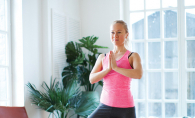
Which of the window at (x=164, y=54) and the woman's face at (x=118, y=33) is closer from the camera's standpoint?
the woman's face at (x=118, y=33)

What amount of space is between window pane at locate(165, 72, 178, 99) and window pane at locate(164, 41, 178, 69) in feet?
0.47

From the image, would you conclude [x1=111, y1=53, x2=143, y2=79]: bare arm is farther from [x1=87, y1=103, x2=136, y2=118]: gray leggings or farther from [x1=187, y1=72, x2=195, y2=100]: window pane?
[x1=187, y1=72, x2=195, y2=100]: window pane

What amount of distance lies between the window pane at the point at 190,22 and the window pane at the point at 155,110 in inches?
50.5

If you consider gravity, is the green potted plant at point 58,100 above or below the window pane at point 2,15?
below

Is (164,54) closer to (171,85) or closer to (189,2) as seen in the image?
(171,85)

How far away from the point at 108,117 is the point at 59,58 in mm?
1792

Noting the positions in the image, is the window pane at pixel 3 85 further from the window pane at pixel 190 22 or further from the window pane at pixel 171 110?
the window pane at pixel 190 22

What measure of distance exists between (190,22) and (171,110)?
58.7 inches

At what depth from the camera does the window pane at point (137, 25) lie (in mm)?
3715

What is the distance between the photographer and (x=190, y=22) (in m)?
3.51

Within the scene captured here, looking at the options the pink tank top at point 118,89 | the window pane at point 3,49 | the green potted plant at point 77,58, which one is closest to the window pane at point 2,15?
the window pane at point 3,49

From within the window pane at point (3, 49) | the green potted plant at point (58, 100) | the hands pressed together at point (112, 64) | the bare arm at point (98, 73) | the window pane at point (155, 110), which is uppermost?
the window pane at point (3, 49)

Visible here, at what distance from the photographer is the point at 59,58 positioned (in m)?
3.25

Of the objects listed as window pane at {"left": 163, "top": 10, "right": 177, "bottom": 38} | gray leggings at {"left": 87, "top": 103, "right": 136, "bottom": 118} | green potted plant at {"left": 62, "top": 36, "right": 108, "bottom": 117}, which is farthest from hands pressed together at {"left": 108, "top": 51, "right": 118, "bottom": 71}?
window pane at {"left": 163, "top": 10, "right": 177, "bottom": 38}
